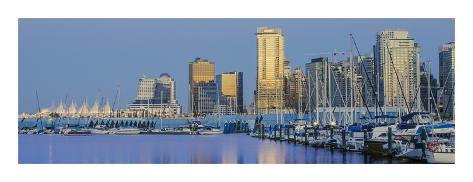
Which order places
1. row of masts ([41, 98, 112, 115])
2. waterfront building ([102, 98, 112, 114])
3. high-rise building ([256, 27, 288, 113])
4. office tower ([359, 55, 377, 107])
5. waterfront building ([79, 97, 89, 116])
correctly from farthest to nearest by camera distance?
1. waterfront building ([102, 98, 112, 114])
2. waterfront building ([79, 97, 89, 116])
3. row of masts ([41, 98, 112, 115])
4. office tower ([359, 55, 377, 107])
5. high-rise building ([256, 27, 288, 113])

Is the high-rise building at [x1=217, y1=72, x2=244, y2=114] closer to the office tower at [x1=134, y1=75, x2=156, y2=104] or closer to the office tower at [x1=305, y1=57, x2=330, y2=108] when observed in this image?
the office tower at [x1=134, y1=75, x2=156, y2=104]

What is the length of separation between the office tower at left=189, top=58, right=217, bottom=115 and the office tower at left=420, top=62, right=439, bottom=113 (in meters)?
5.11

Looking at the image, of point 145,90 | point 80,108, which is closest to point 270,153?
point 145,90

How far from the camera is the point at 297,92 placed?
89.7 feet

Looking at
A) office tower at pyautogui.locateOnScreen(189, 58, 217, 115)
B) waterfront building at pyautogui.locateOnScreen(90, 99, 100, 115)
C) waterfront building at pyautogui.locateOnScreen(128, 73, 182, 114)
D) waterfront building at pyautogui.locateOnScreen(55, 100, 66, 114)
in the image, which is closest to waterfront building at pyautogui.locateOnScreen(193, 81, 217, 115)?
office tower at pyautogui.locateOnScreen(189, 58, 217, 115)

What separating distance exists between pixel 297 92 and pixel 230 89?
534cm

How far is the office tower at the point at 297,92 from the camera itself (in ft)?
78.9

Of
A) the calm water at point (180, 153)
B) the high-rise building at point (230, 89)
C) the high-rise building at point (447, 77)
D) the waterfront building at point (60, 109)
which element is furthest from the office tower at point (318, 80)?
the waterfront building at point (60, 109)

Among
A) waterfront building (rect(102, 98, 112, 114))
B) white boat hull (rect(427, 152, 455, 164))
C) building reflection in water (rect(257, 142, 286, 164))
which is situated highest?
waterfront building (rect(102, 98, 112, 114))

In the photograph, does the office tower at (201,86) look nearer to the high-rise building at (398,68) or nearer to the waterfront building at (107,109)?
the waterfront building at (107,109)

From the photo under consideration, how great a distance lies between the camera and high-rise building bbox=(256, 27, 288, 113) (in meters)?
20.2
